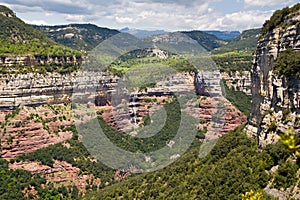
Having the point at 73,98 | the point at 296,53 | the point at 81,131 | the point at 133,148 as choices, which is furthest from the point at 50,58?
the point at 296,53

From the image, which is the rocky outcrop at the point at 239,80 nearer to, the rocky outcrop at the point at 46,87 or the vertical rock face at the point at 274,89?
the rocky outcrop at the point at 46,87

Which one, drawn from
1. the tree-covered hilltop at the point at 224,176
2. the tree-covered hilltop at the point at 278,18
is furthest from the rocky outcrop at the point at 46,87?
the tree-covered hilltop at the point at 278,18

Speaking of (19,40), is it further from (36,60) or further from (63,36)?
(63,36)

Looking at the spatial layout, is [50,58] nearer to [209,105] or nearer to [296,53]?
[209,105]

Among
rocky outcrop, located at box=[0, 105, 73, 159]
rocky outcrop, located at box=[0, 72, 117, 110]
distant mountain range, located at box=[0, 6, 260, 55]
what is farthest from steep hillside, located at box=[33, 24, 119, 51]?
rocky outcrop, located at box=[0, 105, 73, 159]

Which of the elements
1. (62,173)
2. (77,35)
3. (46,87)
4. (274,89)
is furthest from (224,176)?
(77,35)
